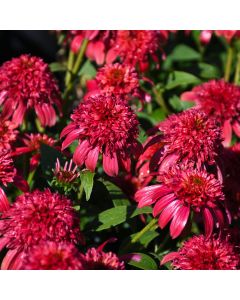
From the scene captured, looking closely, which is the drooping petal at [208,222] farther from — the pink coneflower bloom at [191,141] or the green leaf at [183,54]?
the green leaf at [183,54]

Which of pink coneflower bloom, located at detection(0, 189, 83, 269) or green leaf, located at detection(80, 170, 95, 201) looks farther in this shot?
green leaf, located at detection(80, 170, 95, 201)

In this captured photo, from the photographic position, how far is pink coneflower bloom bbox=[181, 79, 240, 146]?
1.47 meters

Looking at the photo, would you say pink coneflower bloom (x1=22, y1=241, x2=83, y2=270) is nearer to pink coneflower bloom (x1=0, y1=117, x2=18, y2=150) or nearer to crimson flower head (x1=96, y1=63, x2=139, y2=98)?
pink coneflower bloom (x1=0, y1=117, x2=18, y2=150)

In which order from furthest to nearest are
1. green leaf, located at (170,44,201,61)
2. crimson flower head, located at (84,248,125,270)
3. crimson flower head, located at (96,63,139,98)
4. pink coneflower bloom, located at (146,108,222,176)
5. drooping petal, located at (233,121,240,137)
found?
1. green leaf, located at (170,44,201,61)
2. drooping petal, located at (233,121,240,137)
3. crimson flower head, located at (96,63,139,98)
4. pink coneflower bloom, located at (146,108,222,176)
5. crimson flower head, located at (84,248,125,270)

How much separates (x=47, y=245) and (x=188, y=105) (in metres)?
0.93

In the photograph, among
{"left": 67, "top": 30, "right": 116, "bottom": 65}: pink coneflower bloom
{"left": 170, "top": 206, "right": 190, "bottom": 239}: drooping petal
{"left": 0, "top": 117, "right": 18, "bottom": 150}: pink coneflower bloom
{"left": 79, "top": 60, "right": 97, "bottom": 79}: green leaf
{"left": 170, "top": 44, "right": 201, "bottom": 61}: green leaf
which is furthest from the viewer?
{"left": 170, "top": 44, "right": 201, "bottom": 61}: green leaf

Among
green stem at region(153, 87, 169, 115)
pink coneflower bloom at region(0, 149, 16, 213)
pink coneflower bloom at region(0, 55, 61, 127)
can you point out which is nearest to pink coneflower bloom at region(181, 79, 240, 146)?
green stem at region(153, 87, 169, 115)

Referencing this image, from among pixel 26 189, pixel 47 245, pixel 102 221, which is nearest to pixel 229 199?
pixel 102 221

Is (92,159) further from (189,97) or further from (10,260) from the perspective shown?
(189,97)

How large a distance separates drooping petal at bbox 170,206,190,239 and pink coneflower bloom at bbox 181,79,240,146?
43 centimetres

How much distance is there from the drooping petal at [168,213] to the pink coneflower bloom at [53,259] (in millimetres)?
264

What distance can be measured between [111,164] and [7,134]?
11.1 inches

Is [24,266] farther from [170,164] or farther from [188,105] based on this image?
[188,105]

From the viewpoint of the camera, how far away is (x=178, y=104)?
5.65ft
